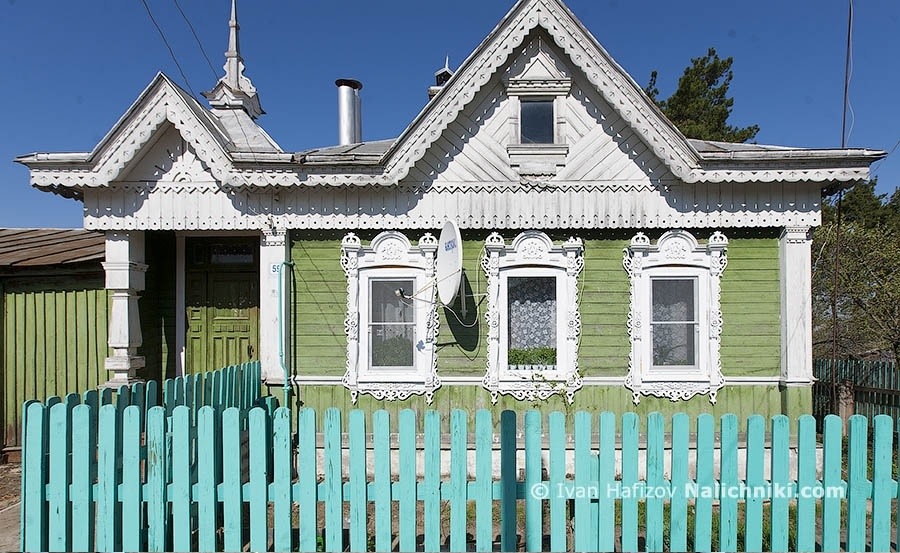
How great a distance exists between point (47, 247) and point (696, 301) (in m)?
9.35

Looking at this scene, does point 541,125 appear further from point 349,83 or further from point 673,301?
point 349,83

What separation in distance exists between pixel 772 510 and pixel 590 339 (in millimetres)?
3226

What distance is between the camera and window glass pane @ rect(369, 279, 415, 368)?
690 centimetres

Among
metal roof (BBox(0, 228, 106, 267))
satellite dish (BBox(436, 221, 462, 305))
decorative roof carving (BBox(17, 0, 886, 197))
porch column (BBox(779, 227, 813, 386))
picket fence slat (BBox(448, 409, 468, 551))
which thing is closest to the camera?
picket fence slat (BBox(448, 409, 468, 551))

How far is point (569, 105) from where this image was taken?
264 inches

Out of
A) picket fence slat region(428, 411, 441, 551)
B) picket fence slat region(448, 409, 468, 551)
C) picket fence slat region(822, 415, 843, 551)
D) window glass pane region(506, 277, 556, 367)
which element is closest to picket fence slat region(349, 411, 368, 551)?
picket fence slat region(448, 409, 468, 551)

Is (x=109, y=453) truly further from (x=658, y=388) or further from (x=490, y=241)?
(x=658, y=388)

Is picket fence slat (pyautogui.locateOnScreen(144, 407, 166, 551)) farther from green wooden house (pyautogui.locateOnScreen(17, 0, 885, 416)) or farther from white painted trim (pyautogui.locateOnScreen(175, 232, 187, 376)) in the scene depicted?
white painted trim (pyautogui.locateOnScreen(175, 232, 187, 376))

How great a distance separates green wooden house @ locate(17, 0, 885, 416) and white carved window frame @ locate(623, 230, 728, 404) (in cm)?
2

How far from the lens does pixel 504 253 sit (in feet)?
22.4

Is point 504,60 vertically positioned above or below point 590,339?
above

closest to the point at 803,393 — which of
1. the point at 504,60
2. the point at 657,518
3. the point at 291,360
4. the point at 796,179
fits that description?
the point at 796,179

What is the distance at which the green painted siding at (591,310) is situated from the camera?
6691mm

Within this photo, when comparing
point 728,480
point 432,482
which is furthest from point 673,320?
point 432,482
